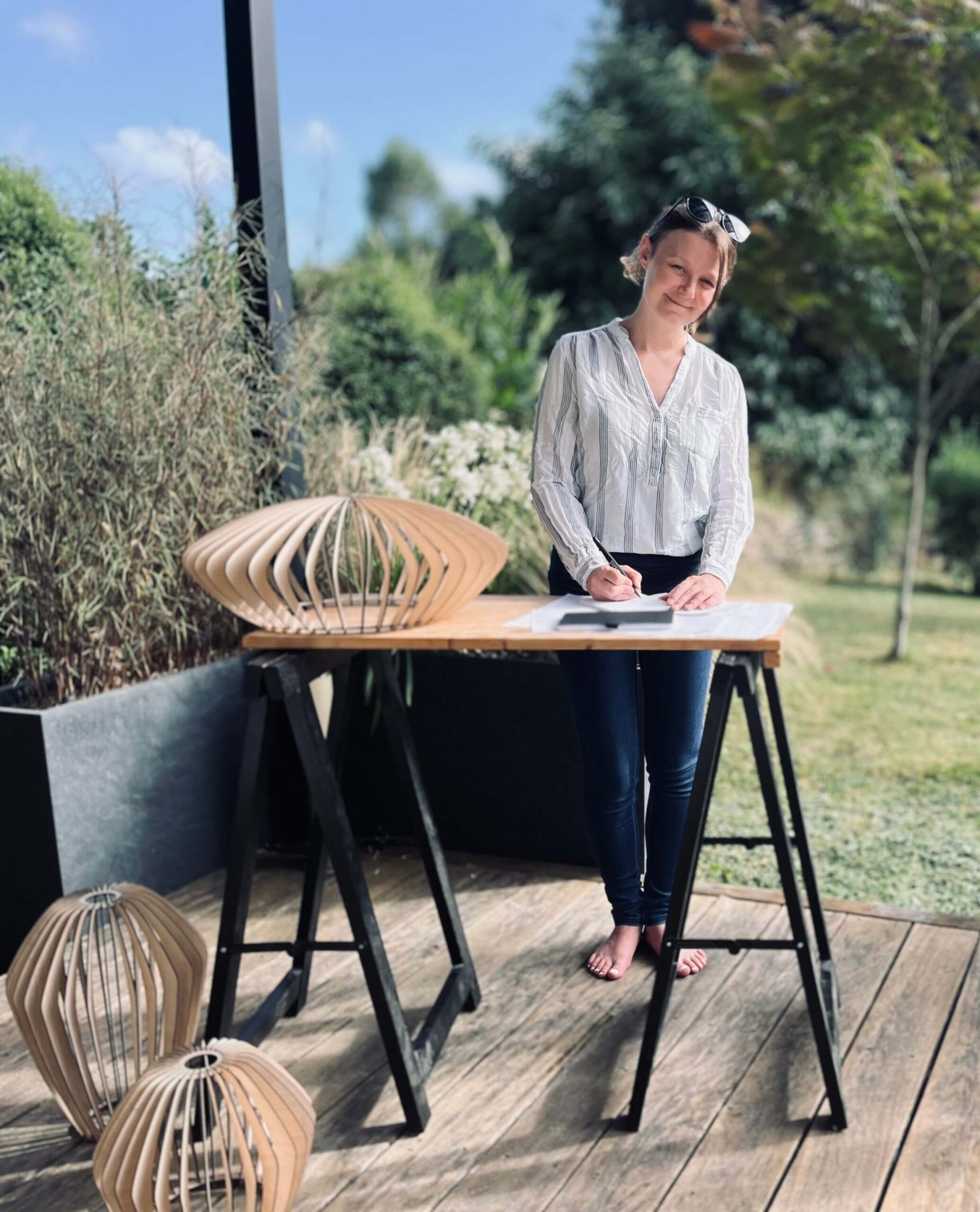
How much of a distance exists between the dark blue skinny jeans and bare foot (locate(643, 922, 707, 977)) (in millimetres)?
33

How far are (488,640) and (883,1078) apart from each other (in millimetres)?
977

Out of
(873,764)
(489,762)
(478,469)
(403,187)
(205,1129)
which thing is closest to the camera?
(205,1129)

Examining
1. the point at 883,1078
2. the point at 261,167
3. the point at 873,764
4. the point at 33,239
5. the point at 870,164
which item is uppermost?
the point at 870,164

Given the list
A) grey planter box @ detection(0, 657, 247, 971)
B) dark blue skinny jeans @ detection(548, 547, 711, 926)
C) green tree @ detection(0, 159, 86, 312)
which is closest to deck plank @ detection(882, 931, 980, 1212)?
dark blue skinny jeans @ detection(548, 547, 711, 926)

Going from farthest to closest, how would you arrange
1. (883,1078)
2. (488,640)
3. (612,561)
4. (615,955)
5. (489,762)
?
1. (489,762)
2. (615,955)
3. (612,561)
4. (883,1078)
5. (488,640)

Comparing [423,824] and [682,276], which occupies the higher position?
[682,276]

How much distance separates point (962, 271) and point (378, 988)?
18.3 ft

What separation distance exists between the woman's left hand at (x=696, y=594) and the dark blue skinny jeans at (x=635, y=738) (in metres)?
0.23

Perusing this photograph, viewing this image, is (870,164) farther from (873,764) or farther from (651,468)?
(651,468)

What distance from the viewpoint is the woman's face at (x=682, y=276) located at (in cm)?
194

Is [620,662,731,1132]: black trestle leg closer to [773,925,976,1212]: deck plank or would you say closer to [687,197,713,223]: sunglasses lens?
[773,925,976,1212]: deck plank

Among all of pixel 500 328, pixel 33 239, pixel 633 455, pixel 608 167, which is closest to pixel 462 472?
pixel 33 239

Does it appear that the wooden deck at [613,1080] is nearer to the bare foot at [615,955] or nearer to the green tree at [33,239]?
the bare foot at [615,955]

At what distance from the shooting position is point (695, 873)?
1.74 meters
